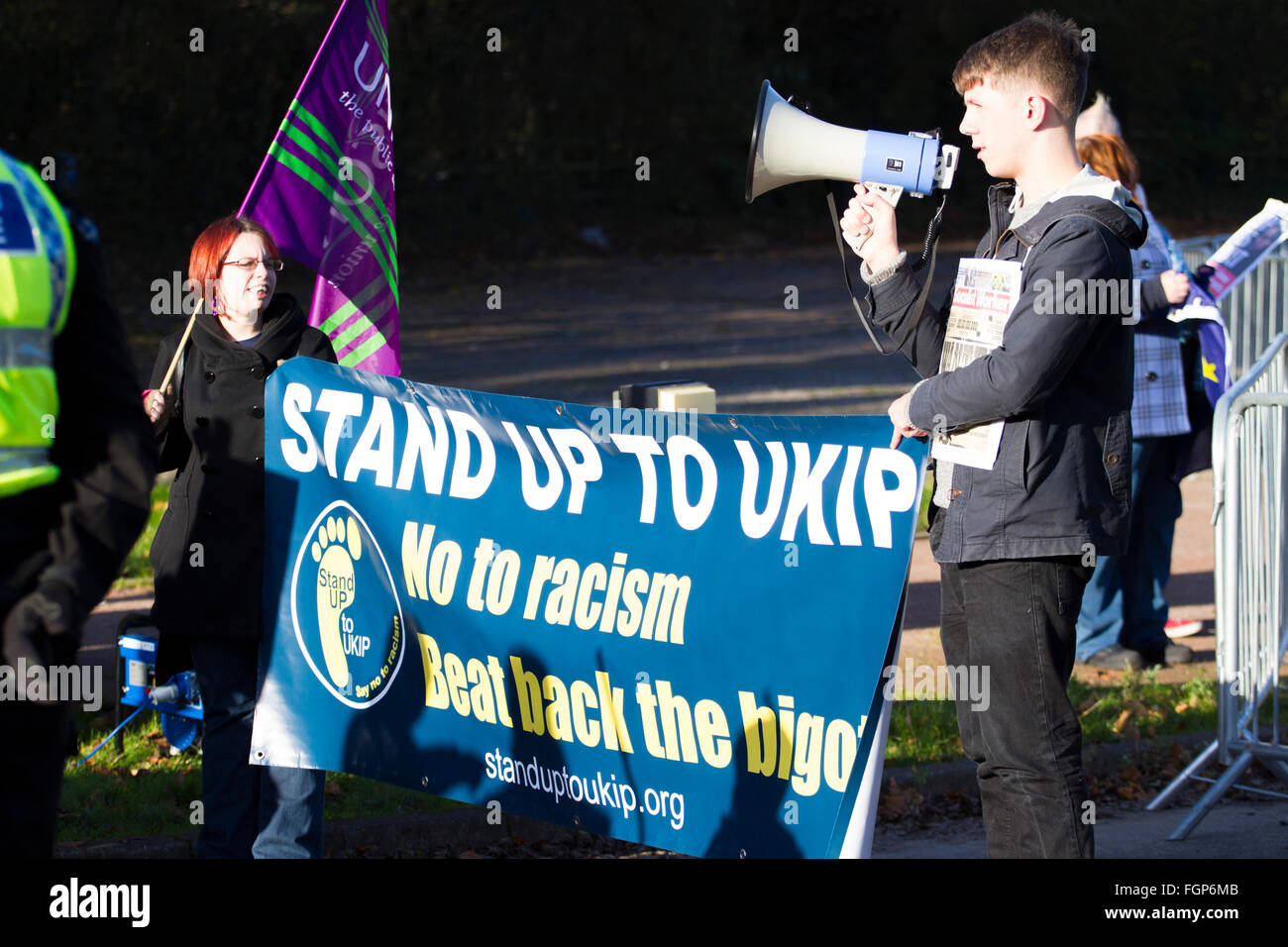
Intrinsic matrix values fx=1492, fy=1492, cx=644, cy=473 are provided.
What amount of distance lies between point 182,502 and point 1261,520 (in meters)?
3.60

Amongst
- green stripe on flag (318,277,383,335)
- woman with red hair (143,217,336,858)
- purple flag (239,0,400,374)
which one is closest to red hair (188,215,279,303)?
woman with red hair (143,217,336,858)

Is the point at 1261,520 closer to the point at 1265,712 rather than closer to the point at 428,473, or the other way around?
the point at 1265,712

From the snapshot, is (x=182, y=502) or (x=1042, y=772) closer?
(x=1042, y=772)

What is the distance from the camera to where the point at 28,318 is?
7.80 ft

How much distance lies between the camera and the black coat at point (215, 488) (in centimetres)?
418

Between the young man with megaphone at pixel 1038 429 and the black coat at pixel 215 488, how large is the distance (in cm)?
188

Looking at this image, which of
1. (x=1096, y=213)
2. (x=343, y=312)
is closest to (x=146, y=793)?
(x=343, y=312)

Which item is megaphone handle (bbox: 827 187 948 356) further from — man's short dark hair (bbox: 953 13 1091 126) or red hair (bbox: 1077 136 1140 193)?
red hair (bbox: 1077 136 1140 193)

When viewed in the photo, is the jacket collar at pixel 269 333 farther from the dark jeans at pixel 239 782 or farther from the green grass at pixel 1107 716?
the green grass at pixel 1107 716

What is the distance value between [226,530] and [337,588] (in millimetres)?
354

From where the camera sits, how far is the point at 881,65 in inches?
1238

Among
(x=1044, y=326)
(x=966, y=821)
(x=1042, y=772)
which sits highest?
(x=1044, y=326)

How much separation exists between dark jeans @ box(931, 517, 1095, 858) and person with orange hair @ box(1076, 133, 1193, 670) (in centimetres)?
304
